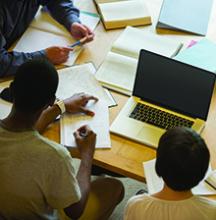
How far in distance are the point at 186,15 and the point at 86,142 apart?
0.90 metres

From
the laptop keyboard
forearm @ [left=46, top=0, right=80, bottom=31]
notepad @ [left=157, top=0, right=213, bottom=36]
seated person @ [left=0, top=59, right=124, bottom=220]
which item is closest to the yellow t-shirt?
seated person @ [left=0, top=59, right=124, bottom=220]

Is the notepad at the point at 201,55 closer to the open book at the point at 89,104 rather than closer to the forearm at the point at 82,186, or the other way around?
the open book at the point at 89,104

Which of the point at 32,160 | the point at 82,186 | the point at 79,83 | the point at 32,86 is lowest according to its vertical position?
the point at 82,186

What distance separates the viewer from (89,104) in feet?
5.13

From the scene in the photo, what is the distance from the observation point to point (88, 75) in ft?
5.50

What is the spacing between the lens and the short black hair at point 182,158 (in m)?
1.06

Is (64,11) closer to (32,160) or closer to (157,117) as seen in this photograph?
(157,117)

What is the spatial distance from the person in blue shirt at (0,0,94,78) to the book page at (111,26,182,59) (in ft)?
0.44

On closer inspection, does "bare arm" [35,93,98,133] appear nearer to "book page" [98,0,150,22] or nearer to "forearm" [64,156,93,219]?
"forearm" [64,156,93,219]

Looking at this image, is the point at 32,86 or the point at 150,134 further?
the point at 150,134

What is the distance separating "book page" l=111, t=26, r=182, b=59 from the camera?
1.77 meters

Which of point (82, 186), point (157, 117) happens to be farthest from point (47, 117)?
point (157, 117)

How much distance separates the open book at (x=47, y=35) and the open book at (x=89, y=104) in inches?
3.1

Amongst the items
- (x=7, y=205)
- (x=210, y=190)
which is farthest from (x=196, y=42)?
(x=7, y=205)
